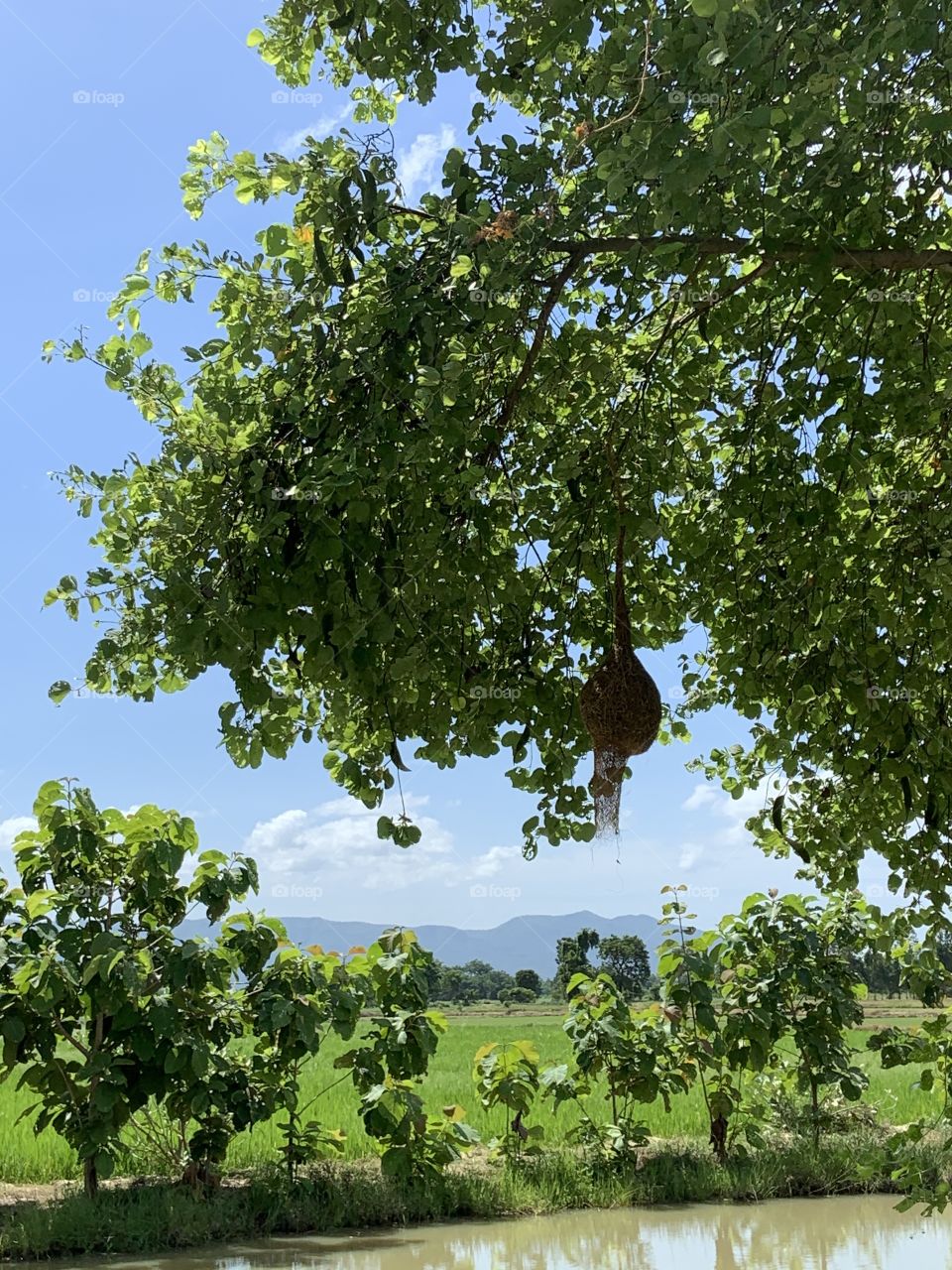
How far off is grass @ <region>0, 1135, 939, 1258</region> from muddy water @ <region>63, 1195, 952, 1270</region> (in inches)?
6.6

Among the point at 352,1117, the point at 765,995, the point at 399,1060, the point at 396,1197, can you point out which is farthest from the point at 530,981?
the point at 399,1060

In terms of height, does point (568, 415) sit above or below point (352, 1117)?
above

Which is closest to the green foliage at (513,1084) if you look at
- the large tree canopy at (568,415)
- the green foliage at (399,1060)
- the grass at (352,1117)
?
the green foliage at (399,1060)

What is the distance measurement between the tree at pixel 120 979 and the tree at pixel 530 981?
24793mm

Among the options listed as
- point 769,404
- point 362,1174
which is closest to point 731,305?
point 769,404

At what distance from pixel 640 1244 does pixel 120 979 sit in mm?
3714

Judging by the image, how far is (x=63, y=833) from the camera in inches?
280

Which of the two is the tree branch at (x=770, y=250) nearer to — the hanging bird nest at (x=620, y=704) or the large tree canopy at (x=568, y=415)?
the large tree canopy at (x=568, y=415)

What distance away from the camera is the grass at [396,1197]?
22.1ft

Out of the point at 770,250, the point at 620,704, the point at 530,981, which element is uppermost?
the point at 770,250

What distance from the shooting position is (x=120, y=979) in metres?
6.93

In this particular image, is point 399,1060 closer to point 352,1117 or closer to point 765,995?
point 352,1117

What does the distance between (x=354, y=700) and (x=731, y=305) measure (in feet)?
8.97

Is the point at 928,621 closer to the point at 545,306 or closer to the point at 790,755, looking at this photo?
the point at 790,755
